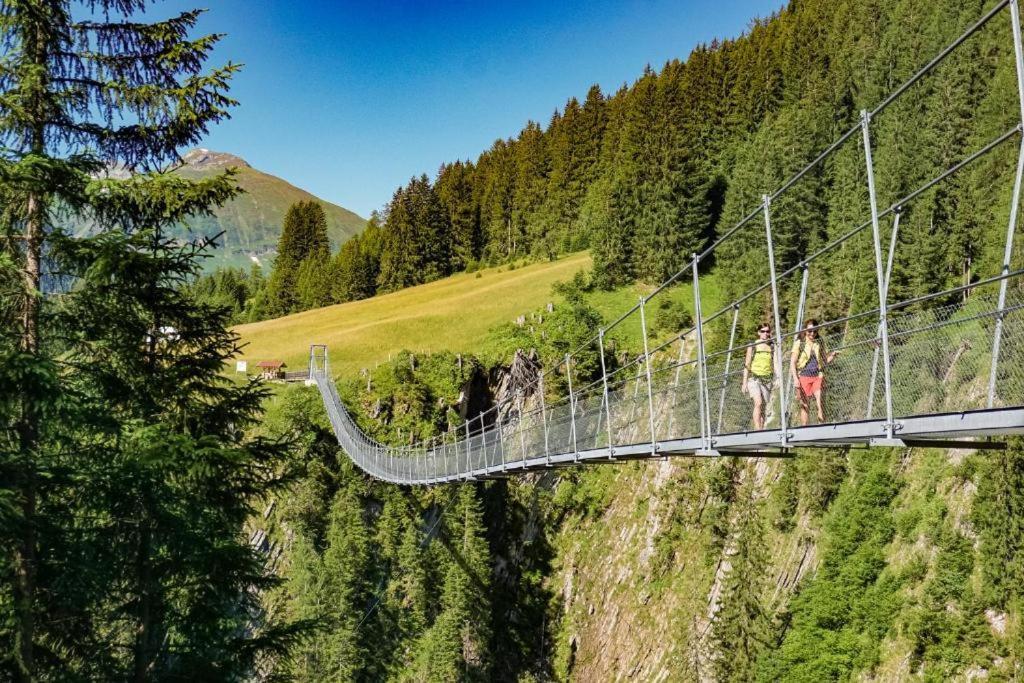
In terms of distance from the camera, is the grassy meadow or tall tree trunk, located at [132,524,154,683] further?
the grassy meadow

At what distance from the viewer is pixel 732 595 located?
1756 centimetres

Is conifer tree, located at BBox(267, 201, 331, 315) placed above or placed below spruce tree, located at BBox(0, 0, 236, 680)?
above

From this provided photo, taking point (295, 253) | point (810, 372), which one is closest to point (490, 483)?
point (810, 372)

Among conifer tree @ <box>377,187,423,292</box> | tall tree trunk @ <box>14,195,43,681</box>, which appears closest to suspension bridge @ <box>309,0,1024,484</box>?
tall tree trunk @ <box>14,195,43,681</box>

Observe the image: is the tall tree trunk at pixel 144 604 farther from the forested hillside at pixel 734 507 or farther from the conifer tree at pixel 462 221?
the conifer tree at pixel 462 221

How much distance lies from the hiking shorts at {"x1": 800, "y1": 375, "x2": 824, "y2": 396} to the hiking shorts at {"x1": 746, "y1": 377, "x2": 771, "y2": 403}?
673mm

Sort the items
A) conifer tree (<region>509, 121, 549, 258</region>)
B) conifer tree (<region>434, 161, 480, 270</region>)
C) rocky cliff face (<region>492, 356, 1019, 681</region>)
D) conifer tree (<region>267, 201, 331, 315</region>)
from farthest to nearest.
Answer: conifer tree (<region>267, 201, 331, 315</region>) < conifer tree (<region>434, 161, 480, 270</region>) < conifer tree (<region>509, 121, 549, 258</region>) < rocky cliff face (<region>492, 356, 1019, 681</region>)

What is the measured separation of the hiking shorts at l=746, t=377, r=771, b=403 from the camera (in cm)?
601

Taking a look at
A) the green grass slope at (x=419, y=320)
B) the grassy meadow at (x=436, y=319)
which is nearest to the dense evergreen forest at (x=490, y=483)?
the grassy meadow at (x=436, y=319)

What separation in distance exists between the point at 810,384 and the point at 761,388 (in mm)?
779

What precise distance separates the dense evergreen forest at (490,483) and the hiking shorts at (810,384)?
418cm

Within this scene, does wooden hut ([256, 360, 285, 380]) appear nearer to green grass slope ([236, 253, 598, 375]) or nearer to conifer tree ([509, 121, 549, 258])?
green grass slope ([236, 253, 598, 375])

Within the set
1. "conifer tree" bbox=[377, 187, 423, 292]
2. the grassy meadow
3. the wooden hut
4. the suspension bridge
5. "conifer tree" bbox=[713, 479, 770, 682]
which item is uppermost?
"conifer tree" bbox=[377, 187, 423, 292]

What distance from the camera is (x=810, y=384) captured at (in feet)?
17.3
